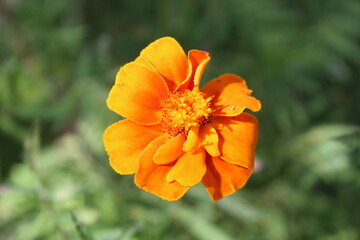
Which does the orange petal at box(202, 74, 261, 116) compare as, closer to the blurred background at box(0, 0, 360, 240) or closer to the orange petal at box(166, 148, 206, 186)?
the orange petal at box(166, 148, 206, 186)

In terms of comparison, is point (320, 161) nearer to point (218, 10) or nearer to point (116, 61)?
point (218, 10)

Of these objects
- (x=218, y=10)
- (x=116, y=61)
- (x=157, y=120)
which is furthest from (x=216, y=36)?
(x=157, y=120)

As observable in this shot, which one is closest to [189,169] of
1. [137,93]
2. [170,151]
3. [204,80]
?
[170,151]

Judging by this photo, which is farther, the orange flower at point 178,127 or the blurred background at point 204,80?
the blurred background at point 204,80

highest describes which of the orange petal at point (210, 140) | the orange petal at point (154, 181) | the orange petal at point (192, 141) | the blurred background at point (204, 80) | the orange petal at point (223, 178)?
the orange petal at point (192, 141)

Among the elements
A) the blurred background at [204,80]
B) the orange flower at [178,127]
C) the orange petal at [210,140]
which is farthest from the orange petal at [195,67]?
the blurred background at [204,80]

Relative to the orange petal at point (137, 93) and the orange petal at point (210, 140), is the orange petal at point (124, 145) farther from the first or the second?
the orange petal at point (210, 140)
